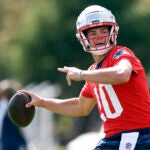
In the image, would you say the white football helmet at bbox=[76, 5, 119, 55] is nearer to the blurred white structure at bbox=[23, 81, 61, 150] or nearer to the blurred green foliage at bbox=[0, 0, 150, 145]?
the blurred white structure at bbox=[23, 81, 61, 150]

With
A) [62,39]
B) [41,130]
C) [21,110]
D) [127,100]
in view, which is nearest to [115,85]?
[127,100]

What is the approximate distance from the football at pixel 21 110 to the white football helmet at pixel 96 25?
958 millimetres

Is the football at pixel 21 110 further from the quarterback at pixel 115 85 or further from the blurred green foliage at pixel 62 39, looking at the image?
the blurred green foliage at pixel 62 39

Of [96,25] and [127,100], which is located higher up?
[96,25]

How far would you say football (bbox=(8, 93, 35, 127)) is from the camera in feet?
32.8

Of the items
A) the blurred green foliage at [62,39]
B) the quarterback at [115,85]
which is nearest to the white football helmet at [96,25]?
the quarterback at [115,85]

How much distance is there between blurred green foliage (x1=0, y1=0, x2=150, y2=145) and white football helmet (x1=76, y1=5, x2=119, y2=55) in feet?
87.4

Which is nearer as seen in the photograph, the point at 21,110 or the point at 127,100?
the point at 127,100

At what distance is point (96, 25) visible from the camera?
926cm

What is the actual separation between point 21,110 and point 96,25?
4.34ft

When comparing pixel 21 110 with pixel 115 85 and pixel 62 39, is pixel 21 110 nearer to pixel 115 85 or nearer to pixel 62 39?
pixel 115 85

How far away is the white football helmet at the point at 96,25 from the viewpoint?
9.24m

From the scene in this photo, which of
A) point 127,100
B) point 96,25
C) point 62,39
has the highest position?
point 96,25

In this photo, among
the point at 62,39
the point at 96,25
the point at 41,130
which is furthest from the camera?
the point at 62,39
